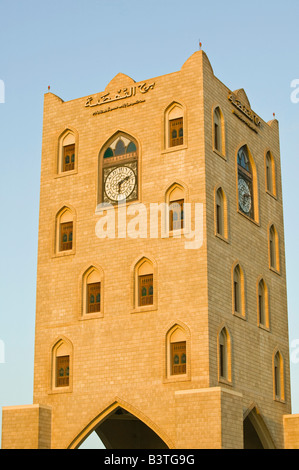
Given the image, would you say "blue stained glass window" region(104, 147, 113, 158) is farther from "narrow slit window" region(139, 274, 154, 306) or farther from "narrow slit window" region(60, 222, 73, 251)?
"narrow slit window" region(139, 274, 154, 306)

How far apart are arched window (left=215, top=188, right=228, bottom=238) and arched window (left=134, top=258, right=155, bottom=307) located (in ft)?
8.66

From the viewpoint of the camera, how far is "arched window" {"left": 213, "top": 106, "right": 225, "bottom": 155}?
1292 inches

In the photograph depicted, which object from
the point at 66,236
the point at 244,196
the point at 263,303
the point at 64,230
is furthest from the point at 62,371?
the point at 244,196

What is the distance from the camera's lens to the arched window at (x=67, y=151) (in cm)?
3459

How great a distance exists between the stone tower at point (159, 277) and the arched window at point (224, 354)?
0.04m

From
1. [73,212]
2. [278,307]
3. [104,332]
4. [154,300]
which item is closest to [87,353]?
[104,332]

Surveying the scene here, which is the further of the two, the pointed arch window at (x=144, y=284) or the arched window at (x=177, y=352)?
the pointed arch window at (x=144, y=284)

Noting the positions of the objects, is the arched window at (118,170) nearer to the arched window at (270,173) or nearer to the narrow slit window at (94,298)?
the narrow slit window at (94,298)

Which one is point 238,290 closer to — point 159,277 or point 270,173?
point 159,277

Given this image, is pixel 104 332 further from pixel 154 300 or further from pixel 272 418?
pixel 272 418

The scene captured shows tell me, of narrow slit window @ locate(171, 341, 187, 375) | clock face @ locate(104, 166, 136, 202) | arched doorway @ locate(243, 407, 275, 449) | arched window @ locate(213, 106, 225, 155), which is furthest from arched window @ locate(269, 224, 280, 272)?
narrow slit window @ locate(171, 341, 187, 375)

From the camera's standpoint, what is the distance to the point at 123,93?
34094 millimetres

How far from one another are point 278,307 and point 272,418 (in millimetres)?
4239

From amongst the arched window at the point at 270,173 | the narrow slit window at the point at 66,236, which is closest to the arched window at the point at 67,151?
the narrow slit window at the point at 66,236
